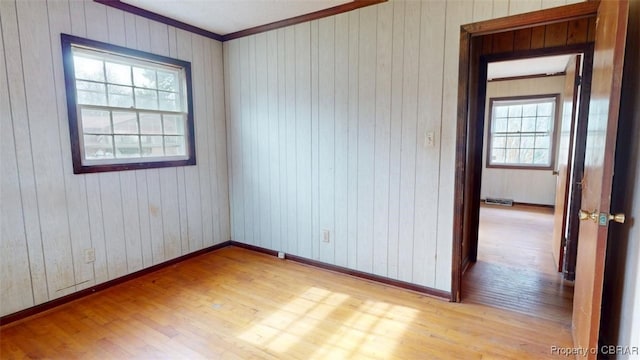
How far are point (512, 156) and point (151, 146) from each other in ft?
22.2

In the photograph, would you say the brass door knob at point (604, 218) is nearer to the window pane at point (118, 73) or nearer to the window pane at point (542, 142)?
the window pane at point (118, 73)

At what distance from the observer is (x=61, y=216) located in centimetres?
260

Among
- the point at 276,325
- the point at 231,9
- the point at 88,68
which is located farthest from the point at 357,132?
the point at 88,68

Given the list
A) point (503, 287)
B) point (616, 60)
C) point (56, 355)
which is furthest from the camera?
point (503, 287)

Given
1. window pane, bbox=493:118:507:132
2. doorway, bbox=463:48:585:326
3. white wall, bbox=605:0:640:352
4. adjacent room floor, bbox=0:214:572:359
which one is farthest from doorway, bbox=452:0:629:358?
window pane, bbox=493:118:507:132

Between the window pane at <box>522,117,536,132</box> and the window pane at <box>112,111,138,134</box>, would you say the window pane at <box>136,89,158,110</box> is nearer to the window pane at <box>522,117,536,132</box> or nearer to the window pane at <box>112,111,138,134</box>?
the window pane at <box>112,111,138,134</box>

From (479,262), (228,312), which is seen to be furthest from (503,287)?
(228,312)

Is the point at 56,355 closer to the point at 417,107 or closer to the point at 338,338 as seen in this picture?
the point at 338,338

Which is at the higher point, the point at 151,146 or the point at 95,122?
the point at 95,122

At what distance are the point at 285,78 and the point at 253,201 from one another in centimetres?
145

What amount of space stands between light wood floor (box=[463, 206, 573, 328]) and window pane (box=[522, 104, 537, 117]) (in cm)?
256

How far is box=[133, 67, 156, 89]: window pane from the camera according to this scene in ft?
10.2

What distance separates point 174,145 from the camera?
350 centimetres

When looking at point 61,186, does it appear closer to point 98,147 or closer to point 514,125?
point 98,147
